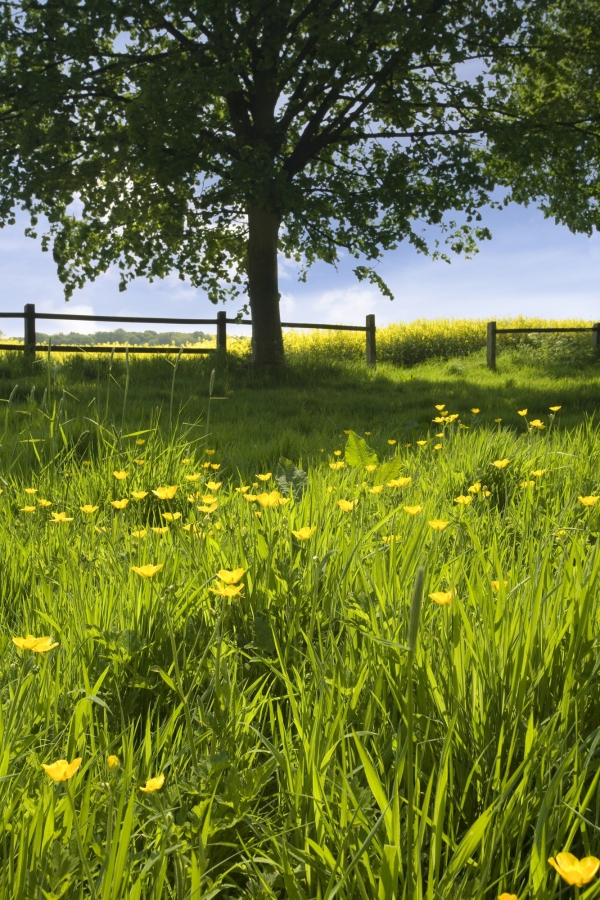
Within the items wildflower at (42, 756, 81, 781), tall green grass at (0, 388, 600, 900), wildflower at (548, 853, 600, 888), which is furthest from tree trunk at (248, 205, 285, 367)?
wildflower at (548, 853, 600, 888)

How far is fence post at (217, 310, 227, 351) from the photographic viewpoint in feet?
48.9

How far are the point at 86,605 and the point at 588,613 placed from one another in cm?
126

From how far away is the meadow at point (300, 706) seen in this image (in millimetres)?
1003

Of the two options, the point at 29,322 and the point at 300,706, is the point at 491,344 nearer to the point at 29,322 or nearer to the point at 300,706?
the point at 29,322

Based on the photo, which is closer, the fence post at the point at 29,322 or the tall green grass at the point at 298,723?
the tall green grass at the point at 298,723

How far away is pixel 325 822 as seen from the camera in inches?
40.7

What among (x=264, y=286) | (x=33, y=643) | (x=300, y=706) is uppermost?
(x=264, y=286)

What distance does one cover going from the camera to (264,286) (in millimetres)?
13508

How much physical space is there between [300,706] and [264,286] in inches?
505

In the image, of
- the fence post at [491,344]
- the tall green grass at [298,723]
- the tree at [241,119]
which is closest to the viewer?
the tall green grass at [298,723]

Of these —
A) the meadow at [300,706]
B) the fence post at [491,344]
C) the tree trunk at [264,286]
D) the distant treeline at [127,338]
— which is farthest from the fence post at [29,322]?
the fence post at [491,344]

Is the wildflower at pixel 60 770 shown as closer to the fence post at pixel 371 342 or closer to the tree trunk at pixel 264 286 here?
the tree trunk at pixel 264 286

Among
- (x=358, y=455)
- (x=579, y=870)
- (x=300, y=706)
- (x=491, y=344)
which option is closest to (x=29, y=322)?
(x=358, y=455)

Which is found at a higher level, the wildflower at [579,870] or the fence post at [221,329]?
the fence post at [221,329]
